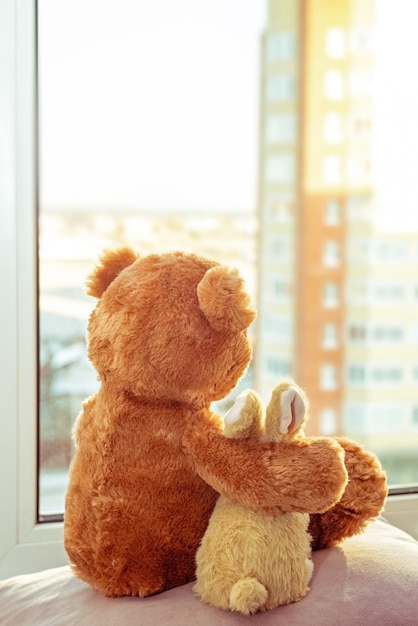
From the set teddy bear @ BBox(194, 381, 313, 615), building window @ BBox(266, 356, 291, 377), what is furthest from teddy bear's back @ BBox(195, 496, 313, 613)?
building window @ BBox(266, 356, 291, 377)

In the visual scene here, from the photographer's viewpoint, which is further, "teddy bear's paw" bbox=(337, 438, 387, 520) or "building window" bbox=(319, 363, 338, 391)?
"building window" bbox=(319, 363, 338, 391)

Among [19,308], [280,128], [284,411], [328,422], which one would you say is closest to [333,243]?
[280,128]

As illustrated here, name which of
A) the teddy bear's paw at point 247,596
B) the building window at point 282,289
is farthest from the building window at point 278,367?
the teddy bear's paw at point 247,596

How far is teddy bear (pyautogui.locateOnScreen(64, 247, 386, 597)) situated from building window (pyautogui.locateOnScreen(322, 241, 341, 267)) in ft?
2.03

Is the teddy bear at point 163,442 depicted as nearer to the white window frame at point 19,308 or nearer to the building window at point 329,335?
the white window frame at point 19,308

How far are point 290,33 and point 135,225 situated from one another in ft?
1.53

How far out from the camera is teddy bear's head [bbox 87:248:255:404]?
2.78ft

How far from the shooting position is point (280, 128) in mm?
1424

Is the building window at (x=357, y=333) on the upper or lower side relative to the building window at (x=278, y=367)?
upper

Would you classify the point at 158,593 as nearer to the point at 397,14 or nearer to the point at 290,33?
the point at 290,33

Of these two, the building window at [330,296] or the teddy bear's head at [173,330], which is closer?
the teddy bear's head at [173,330]

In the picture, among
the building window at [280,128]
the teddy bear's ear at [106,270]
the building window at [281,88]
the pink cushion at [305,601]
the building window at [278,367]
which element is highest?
the building window at [281,88]

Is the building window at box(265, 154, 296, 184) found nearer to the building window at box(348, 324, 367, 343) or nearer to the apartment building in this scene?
the apartment building

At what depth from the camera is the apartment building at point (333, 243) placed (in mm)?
1426
